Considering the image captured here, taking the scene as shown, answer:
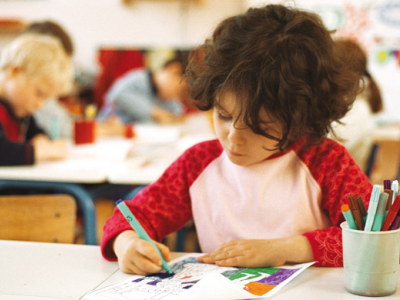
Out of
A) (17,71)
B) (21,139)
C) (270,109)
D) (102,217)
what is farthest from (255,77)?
(102,217)

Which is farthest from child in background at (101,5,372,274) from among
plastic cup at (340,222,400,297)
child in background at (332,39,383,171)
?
child in background at (332,39,383,171)

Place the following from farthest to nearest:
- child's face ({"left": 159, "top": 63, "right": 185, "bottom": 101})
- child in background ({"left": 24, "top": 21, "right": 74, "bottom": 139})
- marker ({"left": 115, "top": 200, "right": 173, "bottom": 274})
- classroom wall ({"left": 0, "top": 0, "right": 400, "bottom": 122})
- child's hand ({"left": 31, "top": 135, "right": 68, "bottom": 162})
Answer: classroom wall ({"left": 0, "top": 0, "right": 400, "bottom": 122}) → child's face ({"left": 159, "top": 63, "right": 185, "bottom": 101}) → child in background ({"left": 24, "top": 21, "right": 74, "bottom": 139}) → child's hand ({"left": 31, "top": 135, "right": 68, "bottom": 162}) → marker ({"left": 115, "top": 200, "right": 173, "bottom": 274})

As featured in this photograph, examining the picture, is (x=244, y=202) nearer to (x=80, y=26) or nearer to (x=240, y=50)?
(x=240, y=50)

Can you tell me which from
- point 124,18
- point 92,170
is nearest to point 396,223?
point 92,170

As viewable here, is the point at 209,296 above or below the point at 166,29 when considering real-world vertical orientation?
below

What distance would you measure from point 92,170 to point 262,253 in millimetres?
947

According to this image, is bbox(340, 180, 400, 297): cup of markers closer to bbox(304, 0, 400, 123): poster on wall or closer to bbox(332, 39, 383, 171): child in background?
bbox(332, 39, 383, 171): child in background

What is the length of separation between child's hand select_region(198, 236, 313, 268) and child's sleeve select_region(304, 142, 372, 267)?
0.02 m

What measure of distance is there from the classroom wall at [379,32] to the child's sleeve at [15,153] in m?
2.74

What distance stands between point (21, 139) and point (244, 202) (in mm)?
1404

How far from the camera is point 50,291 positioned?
2.26 ft

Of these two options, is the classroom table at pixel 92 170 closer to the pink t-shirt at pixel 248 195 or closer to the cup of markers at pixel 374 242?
the pink t-shirt at pixel 248 195

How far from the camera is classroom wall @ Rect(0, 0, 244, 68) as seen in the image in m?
4.29

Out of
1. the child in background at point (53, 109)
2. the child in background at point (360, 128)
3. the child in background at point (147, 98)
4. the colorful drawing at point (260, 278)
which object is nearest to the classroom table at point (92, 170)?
the child in background at point (53, 109)
